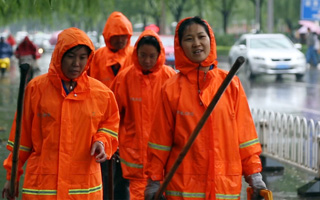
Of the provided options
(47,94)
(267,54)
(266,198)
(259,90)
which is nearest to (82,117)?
(47,94)

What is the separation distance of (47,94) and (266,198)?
4.55ft

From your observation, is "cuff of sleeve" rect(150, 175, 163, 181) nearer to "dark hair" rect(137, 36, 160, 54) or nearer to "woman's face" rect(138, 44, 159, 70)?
"woman's face" rect(138, 44, 159, 70)

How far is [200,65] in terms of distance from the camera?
4.21 metres

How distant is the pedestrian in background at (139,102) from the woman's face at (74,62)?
5.92 ft

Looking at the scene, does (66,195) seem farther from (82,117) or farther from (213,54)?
(213,54)

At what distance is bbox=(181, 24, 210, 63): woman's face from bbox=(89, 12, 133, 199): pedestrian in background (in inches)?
129

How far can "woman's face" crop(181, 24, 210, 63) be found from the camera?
418 centimetres

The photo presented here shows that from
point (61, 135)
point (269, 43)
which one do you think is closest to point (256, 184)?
point (61, 135)

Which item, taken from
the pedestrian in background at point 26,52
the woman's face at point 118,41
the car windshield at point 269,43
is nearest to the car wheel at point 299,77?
the car windshield at point 269,43

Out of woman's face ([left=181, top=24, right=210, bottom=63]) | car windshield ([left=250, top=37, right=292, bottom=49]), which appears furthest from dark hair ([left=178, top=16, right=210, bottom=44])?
car windshield ([left=250, top=37, right=292, bottom=49])

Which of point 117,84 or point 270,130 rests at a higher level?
point 117,84

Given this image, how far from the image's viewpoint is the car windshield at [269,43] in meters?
25.0

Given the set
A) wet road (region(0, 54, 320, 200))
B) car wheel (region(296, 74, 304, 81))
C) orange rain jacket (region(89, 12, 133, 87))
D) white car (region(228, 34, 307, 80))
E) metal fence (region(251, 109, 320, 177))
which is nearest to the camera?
orange rain jacket (region(89, 12, 133, 87))

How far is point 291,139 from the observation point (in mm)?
8984
